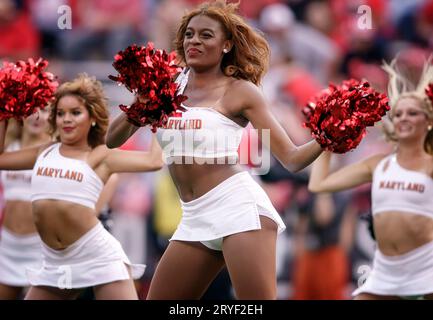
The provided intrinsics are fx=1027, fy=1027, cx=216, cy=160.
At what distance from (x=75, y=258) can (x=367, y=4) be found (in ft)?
16.5

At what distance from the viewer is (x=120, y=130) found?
5.15 metres

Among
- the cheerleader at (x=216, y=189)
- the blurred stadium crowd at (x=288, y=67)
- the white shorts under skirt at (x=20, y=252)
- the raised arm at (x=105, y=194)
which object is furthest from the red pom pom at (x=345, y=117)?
the blurred stadium crowd at (x=288, y=67)

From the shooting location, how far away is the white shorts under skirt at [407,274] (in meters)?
6.73

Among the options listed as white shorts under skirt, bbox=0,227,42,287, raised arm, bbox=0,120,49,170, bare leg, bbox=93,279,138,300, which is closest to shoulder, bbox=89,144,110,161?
raised arm, bbox=0,120,49,170

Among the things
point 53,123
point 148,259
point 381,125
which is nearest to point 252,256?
point 53,123

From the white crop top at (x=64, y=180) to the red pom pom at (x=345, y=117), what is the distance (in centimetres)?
189

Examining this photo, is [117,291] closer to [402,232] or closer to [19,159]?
[19,159]

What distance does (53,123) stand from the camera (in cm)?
671

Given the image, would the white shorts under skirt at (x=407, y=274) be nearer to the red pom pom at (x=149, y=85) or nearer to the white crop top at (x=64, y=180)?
the white crop top at (x=64, y=180)

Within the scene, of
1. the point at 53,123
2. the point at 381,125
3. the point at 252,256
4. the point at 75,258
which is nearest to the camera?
the point at 252,256

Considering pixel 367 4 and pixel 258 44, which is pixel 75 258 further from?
pixel 367 4

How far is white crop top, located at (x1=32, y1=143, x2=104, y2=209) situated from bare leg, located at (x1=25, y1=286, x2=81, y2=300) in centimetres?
54

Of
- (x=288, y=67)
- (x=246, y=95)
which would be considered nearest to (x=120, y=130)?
(x=246, y=95)
